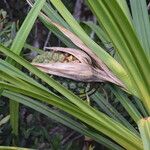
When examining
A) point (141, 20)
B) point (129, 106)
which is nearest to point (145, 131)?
point (129, 106)

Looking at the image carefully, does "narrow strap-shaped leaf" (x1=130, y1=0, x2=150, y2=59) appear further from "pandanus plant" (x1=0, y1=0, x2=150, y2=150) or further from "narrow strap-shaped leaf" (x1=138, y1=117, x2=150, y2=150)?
"narrow strap-shaped leaf" (x1=138, y1=117, x2=150, y2=150)

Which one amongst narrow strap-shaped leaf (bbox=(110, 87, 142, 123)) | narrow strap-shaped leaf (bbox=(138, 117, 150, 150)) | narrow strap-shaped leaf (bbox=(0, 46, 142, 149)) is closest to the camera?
narrow strap-shaped leaf (bbox=(138, 117, 150, 150))

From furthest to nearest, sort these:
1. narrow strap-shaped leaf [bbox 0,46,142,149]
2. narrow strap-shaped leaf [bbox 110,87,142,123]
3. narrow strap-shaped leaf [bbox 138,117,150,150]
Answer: narrow strap-shaped leaf [bbox 110,87,142,123]
narrow strap-shaped leaf [bbox 0,46,142,149]
narrow strap-shaped leaf [bbox 138,117,150,150]

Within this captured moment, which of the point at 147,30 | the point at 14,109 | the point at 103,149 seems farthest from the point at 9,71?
the point at 103,149

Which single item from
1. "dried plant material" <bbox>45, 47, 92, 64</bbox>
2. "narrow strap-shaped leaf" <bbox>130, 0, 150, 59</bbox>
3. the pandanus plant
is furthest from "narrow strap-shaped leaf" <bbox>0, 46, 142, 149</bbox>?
"narrow strap-shaped leaf" <bbox>130, 0, 150, 59</bbox>

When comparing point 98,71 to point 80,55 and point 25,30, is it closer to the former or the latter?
point 80,55

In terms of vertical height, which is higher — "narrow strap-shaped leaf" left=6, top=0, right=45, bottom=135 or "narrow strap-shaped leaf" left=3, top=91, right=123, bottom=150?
"narrow strap-shaped leaf" left=6, top=0, right=45, bottom=135

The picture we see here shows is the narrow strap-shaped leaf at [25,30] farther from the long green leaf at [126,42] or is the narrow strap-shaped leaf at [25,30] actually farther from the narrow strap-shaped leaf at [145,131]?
the narrow strap-shaped leaf at [145,131]

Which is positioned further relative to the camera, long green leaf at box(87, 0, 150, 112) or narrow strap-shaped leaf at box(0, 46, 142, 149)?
narrow strap-shaped leaf at box(0, 46, 142, 149)
